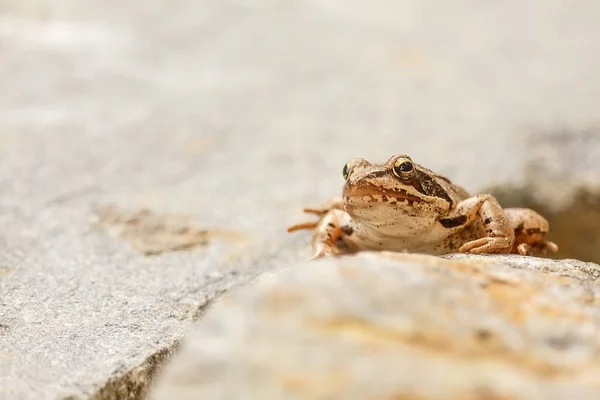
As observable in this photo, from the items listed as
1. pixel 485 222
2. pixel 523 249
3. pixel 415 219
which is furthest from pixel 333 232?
→ pixel 523 249

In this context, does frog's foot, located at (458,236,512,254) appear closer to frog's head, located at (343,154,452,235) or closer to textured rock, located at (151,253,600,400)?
frog's head, located at (343,154,452,235)

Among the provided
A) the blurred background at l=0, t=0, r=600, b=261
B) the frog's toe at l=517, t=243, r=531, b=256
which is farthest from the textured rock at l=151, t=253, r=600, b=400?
the blurred background at l=0, t=0, r=600, b=261

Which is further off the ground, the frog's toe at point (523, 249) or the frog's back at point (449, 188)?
the frog's back at point (449, 188)

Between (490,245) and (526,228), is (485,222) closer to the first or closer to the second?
(490,245)

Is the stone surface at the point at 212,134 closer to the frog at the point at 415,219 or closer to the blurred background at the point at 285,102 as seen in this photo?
the blurred background at the point at 285,102

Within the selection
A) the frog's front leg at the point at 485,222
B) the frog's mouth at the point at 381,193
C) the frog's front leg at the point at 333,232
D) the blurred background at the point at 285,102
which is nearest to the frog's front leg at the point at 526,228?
the frog's front leg at the point at 485,222

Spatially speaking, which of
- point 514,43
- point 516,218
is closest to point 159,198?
point 516,218
